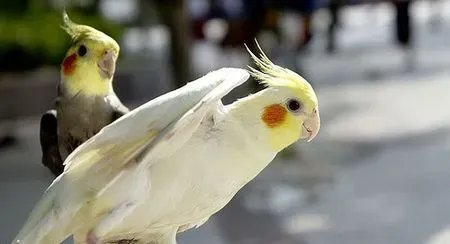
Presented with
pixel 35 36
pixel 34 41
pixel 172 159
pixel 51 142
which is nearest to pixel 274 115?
pixel 172 159

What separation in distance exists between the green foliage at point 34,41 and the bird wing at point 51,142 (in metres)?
3.65

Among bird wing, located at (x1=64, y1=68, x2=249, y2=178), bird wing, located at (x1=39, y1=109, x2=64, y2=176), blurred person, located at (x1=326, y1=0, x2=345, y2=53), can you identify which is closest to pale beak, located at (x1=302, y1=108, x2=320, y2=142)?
bird wing, located at (x1=64, y1=68, x2=249, y2=178)

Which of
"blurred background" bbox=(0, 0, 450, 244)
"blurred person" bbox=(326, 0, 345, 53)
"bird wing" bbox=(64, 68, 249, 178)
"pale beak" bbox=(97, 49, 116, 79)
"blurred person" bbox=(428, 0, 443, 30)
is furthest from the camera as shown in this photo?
"blurred person" bbox=(428, 0, 443, 30)

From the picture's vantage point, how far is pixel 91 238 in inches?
46.8

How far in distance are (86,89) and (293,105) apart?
0.34m

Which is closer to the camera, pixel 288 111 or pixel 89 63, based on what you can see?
pixel 288 111

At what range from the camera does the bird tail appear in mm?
1181

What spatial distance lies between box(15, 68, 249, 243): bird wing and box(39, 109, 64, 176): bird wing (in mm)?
241

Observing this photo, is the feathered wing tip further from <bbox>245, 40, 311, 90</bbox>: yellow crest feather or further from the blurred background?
the blurred background

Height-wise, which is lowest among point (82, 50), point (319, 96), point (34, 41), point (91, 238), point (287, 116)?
point (319, 96)

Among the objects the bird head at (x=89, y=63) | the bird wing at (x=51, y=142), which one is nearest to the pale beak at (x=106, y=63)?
the bird head at (x=89, y=63)

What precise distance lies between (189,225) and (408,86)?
190 inches

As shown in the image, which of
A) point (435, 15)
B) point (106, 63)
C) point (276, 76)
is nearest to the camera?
point (276, 76)

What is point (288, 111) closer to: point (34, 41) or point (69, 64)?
point (69, 64)
